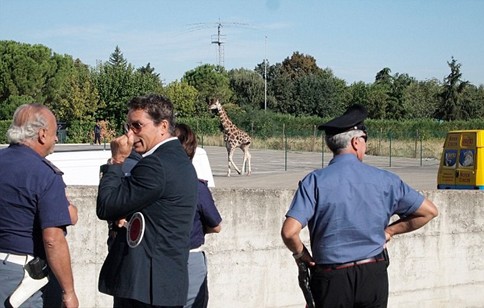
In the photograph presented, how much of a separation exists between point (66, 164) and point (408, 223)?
4.96 meters

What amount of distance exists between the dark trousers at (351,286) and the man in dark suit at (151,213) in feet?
2.65

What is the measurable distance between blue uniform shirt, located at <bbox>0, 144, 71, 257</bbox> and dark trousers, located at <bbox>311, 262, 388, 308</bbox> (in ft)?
4.94

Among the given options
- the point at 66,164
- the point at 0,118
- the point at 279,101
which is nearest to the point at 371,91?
the point at 279,101

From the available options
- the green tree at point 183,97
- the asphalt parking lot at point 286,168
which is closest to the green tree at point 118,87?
the green tree at point 183,97

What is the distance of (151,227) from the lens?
175 inches

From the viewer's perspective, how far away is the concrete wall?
6.83m

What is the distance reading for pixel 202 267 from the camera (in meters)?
5.69

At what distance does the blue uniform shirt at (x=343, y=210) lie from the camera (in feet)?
15.6

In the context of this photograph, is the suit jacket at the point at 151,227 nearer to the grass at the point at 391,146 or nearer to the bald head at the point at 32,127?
the bald head at the point at 32,127

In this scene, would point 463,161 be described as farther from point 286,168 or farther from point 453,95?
point 453,95

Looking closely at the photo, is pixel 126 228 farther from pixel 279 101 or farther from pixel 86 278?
pixel 279 101

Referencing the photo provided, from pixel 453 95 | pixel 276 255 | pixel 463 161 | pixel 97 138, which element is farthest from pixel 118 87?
pixel 276 255

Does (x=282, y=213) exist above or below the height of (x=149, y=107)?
below

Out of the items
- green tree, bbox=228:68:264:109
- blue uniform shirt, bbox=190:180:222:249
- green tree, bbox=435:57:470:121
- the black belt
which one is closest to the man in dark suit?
the black belt
